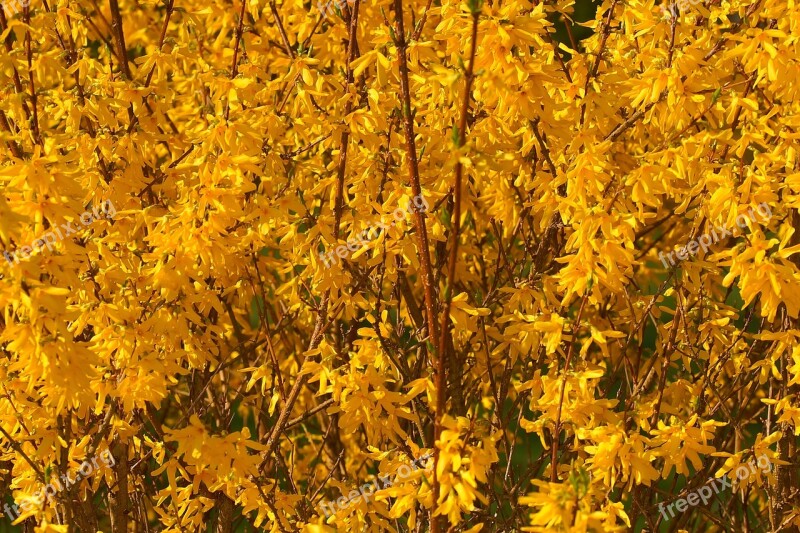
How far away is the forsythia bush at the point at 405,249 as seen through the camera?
247cm

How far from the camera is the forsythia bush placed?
247 centimetres

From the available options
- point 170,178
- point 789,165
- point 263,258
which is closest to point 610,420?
point 789,165

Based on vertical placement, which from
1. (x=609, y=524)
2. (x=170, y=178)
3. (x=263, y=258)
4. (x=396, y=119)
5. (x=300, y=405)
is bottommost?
(x=300, y=405)

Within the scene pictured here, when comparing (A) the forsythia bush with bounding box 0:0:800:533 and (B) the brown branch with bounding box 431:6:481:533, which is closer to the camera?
(B) the brown branch with bounding box 431:6:481:533

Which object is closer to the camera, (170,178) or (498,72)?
(498,72)

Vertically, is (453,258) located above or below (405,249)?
above

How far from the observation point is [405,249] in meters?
2.77

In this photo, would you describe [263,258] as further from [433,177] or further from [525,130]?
[525,130]

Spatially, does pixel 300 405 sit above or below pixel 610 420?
below

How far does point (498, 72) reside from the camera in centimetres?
253

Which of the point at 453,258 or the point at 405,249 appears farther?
the point at 405,249

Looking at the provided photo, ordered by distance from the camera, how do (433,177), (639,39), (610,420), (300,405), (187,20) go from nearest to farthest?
(610,420)
(433,177)
(639,39)
(187,20)
(300,405)

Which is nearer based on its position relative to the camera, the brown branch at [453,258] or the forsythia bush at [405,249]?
the brown branch at [453,258]

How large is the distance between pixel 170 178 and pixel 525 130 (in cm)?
117
